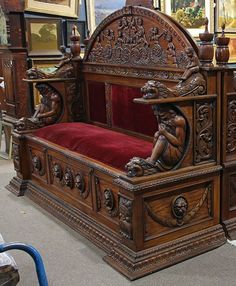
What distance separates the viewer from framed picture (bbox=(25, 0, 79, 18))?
5488 mm

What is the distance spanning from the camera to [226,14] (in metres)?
7.63

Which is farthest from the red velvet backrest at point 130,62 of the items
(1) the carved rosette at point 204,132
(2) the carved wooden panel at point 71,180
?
(2) the carved wooden panel at point 71,180

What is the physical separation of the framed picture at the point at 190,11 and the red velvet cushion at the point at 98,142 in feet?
12.5

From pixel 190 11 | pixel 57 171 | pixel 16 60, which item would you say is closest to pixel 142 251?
pixel 57 171

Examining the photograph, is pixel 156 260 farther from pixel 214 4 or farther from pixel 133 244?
pixel 214 4

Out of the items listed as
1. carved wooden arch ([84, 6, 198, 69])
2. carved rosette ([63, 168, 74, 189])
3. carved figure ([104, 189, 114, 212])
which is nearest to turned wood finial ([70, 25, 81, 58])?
carved wooden arch ([84, 6, 198, 69])

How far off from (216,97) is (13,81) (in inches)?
118

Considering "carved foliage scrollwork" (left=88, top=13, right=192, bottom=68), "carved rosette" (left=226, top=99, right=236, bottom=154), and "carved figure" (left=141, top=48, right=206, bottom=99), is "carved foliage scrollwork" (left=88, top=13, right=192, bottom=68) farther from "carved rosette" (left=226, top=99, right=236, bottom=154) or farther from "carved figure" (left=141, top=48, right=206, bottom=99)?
"carved rosette" (left=226, top=99, right=236, bottom=154)

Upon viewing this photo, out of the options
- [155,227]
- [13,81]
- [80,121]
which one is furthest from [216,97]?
[13,81]

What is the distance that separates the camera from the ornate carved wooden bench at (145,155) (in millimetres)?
2541

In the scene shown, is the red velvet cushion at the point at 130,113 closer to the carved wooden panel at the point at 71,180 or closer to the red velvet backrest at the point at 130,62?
the red velvet backrest at the point at 130,62

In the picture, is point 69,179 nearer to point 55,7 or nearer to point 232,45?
point 55,7

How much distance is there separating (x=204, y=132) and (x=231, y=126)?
222 mm

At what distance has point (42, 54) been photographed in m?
5.54
